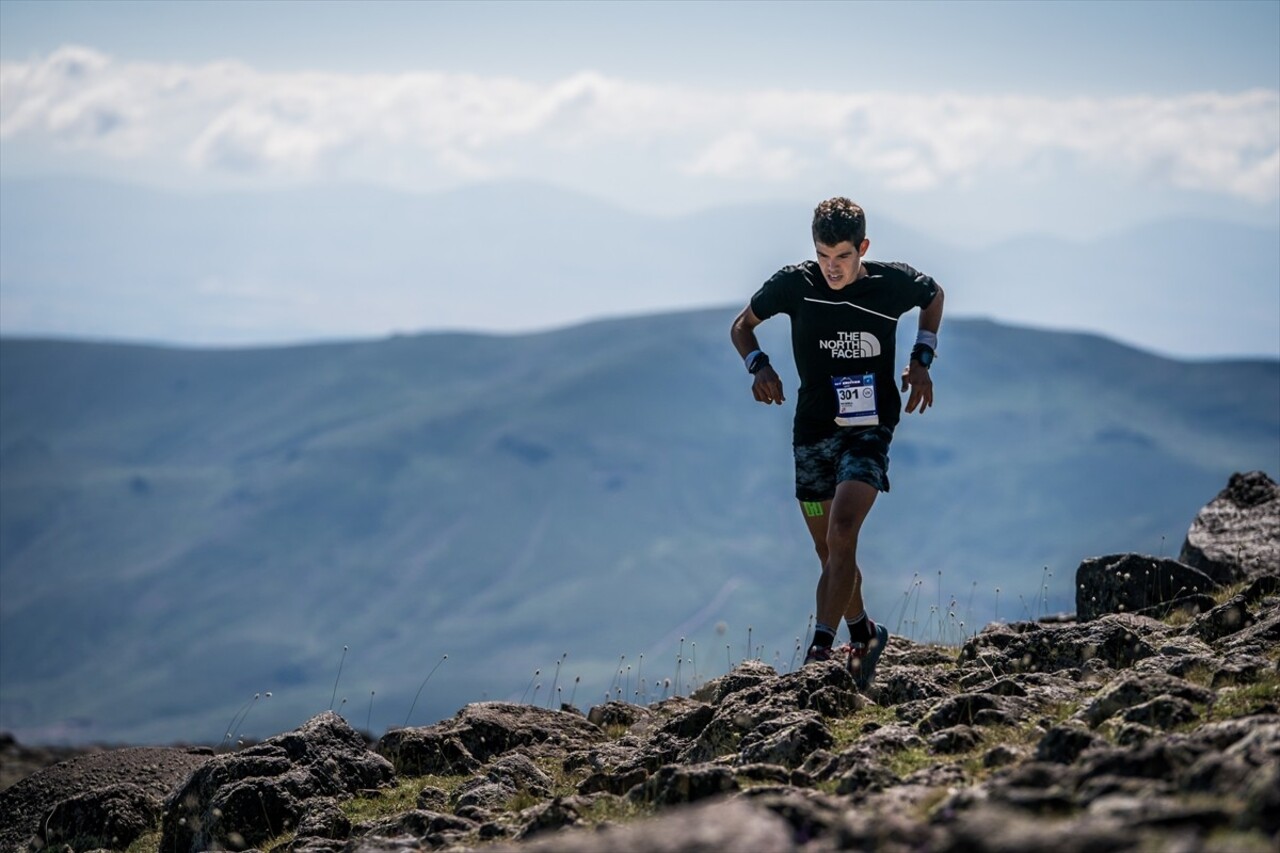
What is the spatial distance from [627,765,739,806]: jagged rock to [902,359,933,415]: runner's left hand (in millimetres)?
3373

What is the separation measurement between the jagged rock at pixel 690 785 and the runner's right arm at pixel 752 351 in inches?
119

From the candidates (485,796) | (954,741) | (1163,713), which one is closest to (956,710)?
(954,741)

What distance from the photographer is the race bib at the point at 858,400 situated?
33.6 feet

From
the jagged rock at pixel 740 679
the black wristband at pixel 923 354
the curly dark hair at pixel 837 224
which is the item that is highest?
the curly dark hair at pixel 837 224

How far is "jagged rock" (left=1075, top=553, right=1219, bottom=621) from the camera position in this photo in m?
13.4

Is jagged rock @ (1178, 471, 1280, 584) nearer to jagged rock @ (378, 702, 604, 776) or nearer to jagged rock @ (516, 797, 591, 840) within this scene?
jagged rock @ (378, 702, 604, 776)

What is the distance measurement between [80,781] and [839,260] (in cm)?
746

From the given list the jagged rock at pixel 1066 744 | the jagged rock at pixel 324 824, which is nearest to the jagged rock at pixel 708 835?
the jagged rock at pixel 1066 744

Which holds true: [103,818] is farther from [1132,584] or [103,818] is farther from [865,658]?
[1132,584]

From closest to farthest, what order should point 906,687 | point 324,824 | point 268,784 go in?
point 324,824 → point 268,784 → point 906,687

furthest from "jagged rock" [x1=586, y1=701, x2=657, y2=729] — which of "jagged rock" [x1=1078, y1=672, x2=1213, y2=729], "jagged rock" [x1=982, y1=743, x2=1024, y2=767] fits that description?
"jagged rock" [x1=982, y1=743, x2=1024, y2=767]

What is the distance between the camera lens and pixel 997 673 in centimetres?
1058

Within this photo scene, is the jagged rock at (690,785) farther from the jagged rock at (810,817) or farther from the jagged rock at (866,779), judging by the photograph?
the jagged rock at (810,817)

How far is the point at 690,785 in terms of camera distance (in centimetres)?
721
